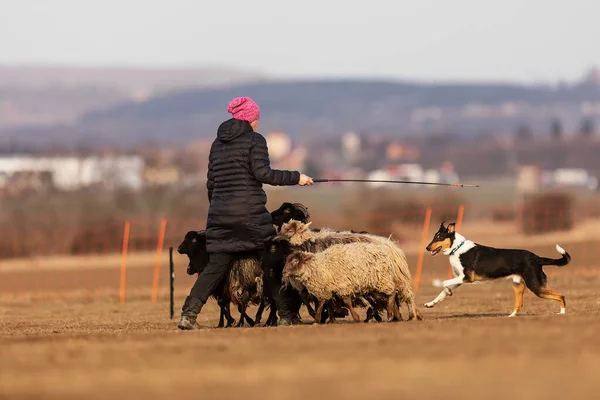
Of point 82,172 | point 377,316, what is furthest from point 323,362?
point 82,172

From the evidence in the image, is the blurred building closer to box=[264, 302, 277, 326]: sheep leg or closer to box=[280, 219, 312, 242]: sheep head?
box=[264, 302, 277, 326]: sheep leg

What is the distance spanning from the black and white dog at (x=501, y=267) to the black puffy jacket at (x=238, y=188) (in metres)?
2.24

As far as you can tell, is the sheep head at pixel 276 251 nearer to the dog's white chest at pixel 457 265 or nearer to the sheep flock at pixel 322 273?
the sheep flock at pixel 322 273

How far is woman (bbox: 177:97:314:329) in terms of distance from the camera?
13141 millimetres

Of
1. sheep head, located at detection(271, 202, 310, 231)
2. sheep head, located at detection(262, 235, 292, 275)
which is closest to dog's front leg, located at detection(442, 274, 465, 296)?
sheep head, located at detection(271, 202, 310, 231)

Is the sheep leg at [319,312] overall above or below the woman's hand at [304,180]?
below

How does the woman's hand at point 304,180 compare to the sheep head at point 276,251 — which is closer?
the woman's hand at point 304,180

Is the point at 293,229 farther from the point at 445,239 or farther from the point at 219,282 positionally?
the point at 445,239

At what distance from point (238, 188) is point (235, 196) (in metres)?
0.08

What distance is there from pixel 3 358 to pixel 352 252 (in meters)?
4.19

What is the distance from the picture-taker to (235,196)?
43.2 feet

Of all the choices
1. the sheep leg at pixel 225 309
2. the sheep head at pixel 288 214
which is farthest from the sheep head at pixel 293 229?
the sheep leg at pixel 225 309

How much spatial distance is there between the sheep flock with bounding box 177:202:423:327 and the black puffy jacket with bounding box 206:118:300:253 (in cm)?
29

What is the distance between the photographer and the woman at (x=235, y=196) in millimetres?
13141
